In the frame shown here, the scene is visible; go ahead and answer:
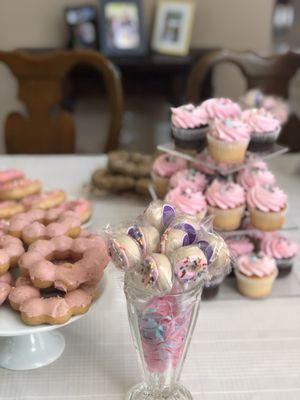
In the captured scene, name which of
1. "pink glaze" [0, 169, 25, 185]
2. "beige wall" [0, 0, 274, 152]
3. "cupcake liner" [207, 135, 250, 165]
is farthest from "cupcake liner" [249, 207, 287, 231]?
"beige wall" [0, 0, 274, 152]

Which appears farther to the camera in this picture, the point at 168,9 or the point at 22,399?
the point at 168,9

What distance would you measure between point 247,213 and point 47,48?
2071 millimetres

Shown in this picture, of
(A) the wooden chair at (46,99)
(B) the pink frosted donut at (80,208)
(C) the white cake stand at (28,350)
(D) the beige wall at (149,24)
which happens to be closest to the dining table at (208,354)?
(C) the white cake stand at (28,350)

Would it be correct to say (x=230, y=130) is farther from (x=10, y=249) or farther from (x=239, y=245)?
(x=10, y=249)

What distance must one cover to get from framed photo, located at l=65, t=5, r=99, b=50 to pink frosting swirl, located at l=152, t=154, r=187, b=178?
1692 mm

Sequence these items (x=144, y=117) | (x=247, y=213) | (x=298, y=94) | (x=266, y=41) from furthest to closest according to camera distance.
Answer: (x=298, y=94) → (x=144, y=117) → (x=266, y=41) → (x=247, y=213)

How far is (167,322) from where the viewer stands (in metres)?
0.68

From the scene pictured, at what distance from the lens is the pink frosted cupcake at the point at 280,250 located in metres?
1.08

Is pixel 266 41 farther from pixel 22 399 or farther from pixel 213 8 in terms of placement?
pixel 22 399

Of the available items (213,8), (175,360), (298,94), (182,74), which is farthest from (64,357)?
(298,94)

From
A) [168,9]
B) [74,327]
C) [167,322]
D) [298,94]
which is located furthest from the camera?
[298,94]

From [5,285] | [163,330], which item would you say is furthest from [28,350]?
[163,330]

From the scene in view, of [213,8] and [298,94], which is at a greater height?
[213,8]

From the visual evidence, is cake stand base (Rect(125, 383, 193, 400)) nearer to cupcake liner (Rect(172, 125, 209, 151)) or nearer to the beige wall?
cupcake liner (Rect(172, 125, 209, 151))
